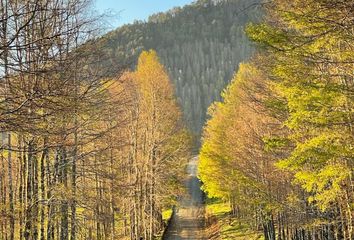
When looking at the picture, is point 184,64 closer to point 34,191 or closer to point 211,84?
point 211,84

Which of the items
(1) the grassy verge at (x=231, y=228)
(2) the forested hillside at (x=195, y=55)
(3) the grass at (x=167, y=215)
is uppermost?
(2) the forested hillside at (x=195, y=55)

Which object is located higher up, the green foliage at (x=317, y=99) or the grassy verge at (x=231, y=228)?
the green foliage at (x=317, y=99)

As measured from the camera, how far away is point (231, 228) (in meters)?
27.3

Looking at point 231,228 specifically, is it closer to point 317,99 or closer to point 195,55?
point 317,99

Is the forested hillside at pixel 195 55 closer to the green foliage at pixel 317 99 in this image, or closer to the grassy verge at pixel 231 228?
the grassy verge at pixel 231 228

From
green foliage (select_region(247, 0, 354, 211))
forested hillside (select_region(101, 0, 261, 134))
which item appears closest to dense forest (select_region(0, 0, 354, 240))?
green foliage (select_region(247, 0, 354, 211))

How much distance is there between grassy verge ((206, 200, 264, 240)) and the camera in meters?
24.4

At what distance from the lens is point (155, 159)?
829 inches

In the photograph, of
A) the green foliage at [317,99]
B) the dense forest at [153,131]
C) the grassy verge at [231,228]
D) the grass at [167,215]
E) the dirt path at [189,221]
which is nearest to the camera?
the dense forest at [153,131]

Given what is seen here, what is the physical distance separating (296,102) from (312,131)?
42.2 inches

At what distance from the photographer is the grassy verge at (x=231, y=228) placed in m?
24.4

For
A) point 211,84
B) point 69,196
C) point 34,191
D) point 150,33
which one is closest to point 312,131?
point 69,196

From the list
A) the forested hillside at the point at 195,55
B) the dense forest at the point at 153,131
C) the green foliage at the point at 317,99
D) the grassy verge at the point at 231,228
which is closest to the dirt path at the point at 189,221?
the dense forest at the point at 153,131

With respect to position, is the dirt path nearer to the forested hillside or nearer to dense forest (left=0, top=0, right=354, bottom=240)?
dense forest (left=0, top=0, right=354, bottom=240)
